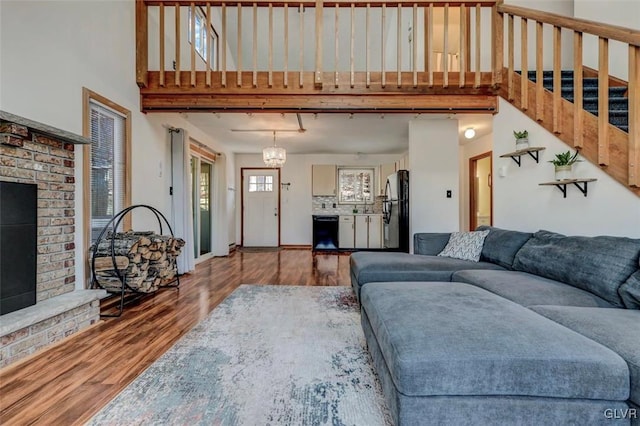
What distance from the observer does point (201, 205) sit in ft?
20.3

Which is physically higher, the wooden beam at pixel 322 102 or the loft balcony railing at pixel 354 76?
the loft balcony railing at pixel 354 76

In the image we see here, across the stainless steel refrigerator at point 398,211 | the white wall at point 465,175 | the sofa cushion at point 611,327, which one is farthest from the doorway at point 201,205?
the white wall at point 465,175

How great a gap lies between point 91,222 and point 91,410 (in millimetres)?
2084

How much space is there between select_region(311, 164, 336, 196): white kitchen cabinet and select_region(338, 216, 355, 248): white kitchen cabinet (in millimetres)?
870

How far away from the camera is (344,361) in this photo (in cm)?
205

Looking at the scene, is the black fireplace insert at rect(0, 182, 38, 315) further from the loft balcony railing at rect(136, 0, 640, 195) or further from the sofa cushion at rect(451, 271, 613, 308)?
the sofa cushion at rect(451, 271, 613, 308)

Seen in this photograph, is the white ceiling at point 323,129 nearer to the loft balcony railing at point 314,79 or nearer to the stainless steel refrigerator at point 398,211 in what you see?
the loft balcony railing at point 314,79

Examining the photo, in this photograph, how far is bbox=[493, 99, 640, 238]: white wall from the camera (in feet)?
8.34

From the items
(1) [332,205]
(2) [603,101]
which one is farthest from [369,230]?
(2) [603,101]

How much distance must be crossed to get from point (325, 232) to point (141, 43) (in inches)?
198

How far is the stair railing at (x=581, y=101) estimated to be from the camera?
7.56ft

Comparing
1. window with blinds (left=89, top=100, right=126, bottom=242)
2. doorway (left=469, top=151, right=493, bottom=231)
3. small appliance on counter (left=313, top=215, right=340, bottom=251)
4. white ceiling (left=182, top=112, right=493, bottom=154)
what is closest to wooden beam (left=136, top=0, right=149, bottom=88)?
window with blinds (left=89, top=100, right=126, bottom=242)

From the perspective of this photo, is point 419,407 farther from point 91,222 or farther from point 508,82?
point 508,82

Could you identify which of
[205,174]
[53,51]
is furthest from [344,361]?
[205,174]
